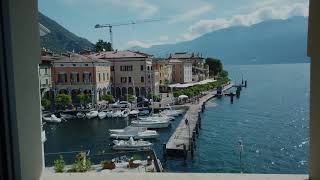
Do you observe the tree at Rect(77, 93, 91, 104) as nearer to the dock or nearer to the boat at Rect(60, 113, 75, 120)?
the boat at Rect(60, 113, 75, 120)

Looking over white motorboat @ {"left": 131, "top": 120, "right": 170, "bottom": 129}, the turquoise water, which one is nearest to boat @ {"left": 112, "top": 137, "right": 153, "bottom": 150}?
the turquoise water

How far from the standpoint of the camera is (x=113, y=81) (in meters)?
30.5

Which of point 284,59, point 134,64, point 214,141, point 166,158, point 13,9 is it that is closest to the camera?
point 13,9

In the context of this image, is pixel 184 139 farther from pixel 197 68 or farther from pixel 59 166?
pixel 197 68

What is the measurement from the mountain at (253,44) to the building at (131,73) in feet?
303

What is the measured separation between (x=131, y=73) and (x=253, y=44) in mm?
134606

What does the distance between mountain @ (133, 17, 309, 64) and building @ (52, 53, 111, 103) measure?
310 ft

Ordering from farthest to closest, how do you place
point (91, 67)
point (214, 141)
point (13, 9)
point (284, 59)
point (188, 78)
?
point (284, 59) → point (188, 78) → point (91, 67) → point (214, 141) → point (13, 9)

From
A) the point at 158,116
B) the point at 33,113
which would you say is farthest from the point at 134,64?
the point at 33,113

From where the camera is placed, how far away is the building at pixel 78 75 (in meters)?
26.9

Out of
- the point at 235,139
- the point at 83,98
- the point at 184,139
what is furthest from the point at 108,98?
the point at 235,139

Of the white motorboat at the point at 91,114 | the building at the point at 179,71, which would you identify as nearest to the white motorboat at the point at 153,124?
the white motorboat at the point at 91,114

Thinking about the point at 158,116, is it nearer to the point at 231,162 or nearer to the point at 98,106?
the point at 98,106

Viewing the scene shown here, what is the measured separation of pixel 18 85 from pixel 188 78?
133 ft
